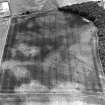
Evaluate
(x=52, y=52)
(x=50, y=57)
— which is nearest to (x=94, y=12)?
(x=52, y=52)

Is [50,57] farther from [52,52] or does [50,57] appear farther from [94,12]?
[94,12]

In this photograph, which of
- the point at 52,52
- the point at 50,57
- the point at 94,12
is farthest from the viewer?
the point at 94,12

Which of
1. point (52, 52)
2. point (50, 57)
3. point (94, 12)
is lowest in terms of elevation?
point (50, 57)

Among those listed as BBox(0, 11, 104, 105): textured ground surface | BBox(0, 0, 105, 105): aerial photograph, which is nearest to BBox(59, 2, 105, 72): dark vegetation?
BBox(0, 0, 105, 105): aerial photograph

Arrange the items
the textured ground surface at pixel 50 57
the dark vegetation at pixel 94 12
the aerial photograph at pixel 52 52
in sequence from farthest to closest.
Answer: the dark vegetation at pixel 94 12 → the textured ground surface at pixel 50 57 → the aerial photograph at pixel 52 52

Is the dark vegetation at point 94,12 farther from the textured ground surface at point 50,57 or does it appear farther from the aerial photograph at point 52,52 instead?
the textured ground surface at point 50,57

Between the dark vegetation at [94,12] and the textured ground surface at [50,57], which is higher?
the dark vegetation at [94,12]

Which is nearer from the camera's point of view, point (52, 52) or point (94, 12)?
point (52, 52)

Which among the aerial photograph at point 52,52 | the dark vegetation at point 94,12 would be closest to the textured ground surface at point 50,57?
the aerial photograph at point 52,52

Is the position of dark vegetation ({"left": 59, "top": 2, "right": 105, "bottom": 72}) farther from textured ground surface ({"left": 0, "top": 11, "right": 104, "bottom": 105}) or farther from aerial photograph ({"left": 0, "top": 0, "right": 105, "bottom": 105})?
textured ground surface ({"left": 0, "top": 11, "right": 104, "bottom": 105})
